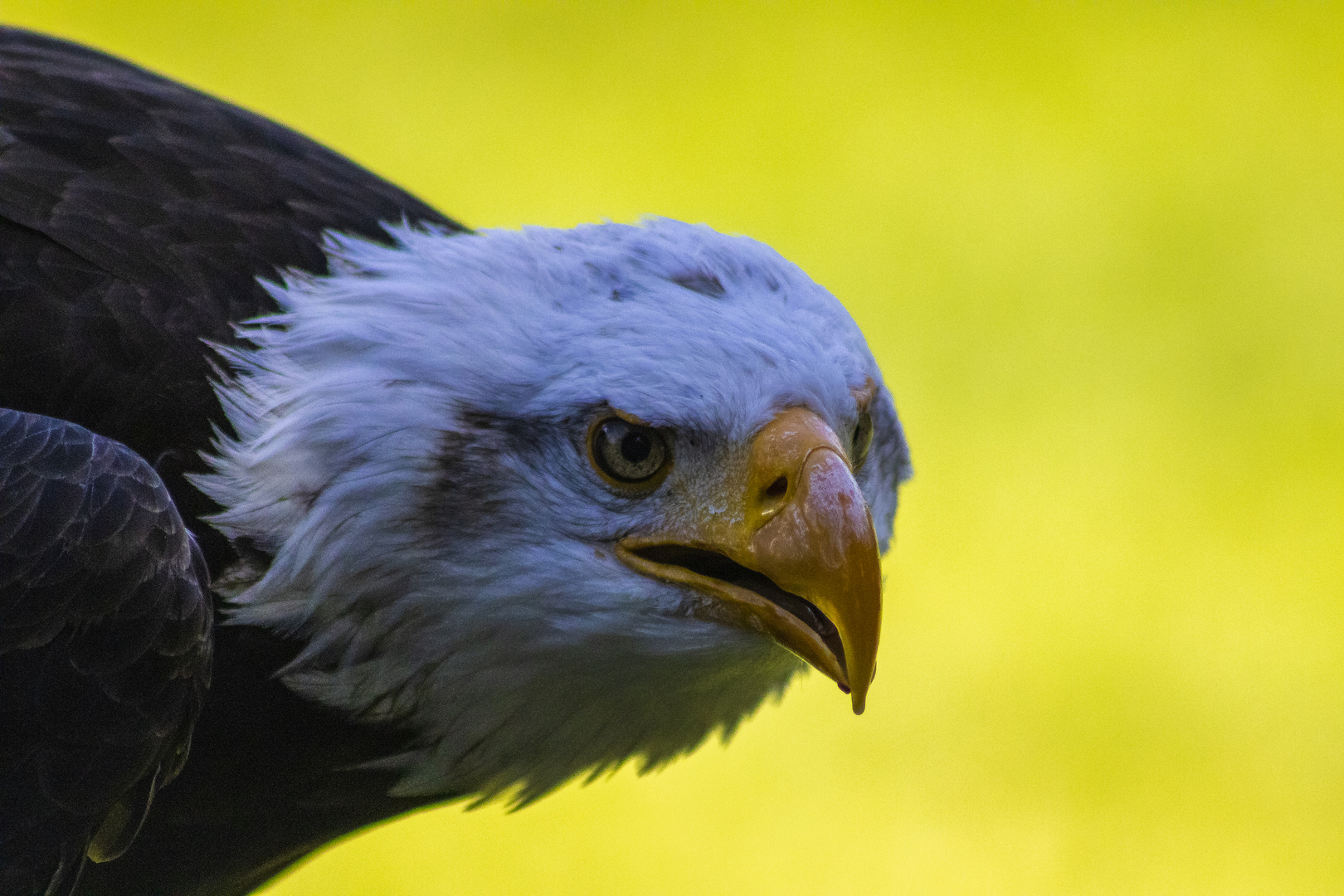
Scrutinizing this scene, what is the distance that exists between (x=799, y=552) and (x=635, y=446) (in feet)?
0.59

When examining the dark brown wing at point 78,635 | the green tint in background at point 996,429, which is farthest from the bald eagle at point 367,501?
the green tint in background at point 996,429

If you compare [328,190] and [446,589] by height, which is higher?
[328,190]

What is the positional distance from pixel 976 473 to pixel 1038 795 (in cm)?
93

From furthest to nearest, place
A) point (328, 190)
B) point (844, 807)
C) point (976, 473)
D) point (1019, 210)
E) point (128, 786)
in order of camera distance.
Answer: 1. point (1019, 210)
2. point (976, 473)
3. point (844, 807)
4. point (328, 190)
5. point (128, 786)

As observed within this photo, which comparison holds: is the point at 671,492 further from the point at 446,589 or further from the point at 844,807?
the point at 844,807

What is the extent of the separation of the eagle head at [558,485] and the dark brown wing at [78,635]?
5.0 inches

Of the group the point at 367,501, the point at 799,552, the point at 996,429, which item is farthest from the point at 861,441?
the point at 996,429

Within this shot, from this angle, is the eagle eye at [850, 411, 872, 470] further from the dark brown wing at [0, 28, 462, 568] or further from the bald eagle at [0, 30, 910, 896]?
the dark brown wing at [0, 28, 462, 568]

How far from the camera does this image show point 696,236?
1.47 metres

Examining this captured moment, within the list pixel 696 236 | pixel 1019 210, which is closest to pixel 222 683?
pixel 696 236

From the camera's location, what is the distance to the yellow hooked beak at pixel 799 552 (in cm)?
126

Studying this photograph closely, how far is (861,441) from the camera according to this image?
1447 millimetres

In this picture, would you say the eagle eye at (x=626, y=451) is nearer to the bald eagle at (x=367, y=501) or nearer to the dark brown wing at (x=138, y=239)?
the bald eagle at (x=367, y=501)

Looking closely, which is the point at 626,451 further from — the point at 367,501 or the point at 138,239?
the point at 138,239
